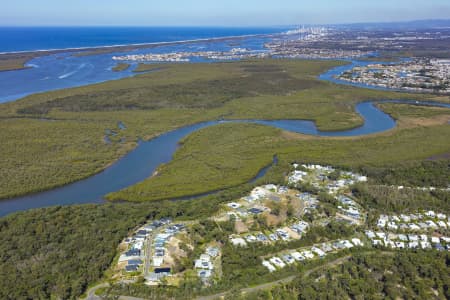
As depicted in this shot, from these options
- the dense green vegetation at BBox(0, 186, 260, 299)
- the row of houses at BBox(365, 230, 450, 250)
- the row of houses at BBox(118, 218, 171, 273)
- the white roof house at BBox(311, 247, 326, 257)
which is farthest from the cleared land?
the row of houses at BBox(365, 230, 450, 250)

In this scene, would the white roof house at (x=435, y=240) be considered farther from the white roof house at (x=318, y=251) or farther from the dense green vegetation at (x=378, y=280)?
the white roof house at (x=318, y=251)

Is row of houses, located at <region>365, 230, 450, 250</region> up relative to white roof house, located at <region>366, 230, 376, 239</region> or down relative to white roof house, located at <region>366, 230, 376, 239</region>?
down

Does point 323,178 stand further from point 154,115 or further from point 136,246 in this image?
point 154,115

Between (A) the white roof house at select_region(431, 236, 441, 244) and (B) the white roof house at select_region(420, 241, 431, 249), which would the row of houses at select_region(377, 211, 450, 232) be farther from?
(B) the white roof house at select_region(420, 241, 431, 249)

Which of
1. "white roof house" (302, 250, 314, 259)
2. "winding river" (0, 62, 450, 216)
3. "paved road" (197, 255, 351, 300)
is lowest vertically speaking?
"paved road" (197, 255, 351, 300)

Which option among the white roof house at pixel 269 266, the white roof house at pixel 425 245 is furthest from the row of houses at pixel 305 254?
the white roof house at pixel 425 245

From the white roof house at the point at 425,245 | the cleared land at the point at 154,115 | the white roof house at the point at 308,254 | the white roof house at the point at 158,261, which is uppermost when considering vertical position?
the cleared land at the point at 154,115

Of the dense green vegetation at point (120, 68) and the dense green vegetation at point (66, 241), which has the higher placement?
the dense green vegetation at point (120, 68)
